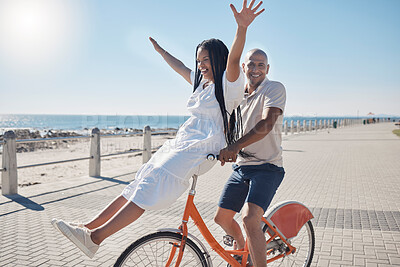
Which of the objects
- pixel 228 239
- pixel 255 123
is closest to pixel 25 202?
pixel 228 239

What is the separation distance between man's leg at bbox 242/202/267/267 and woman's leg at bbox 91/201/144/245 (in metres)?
0.86

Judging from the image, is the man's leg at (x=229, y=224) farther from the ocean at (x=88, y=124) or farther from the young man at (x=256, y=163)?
the ocean at (x=88, y=124)

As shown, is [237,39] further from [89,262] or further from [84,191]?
[84,191]

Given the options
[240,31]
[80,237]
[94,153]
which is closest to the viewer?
Result: [80,237]

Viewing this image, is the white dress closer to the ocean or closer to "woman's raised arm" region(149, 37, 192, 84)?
"woman's raised arm" region(149, 37, 192, 84)

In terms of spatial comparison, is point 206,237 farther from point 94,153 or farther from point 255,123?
point 94,153

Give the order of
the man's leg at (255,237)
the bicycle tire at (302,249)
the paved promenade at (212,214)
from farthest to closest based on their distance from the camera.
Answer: the paved promenade at (212,214), the bicycle tire at (302,249), the man's leg at (255,237)

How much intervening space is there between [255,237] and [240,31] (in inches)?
56.9

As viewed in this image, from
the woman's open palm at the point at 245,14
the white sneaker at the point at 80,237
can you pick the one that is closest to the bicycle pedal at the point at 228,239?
the white sneaker at the point at 80,237

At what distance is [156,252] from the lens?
245 cm

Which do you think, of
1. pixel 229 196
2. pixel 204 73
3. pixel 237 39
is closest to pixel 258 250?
pixel 229 196

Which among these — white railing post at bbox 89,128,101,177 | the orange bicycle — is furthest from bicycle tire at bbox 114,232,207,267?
white railing post at bbox 89,128,101,177

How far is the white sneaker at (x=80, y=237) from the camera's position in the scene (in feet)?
6.86

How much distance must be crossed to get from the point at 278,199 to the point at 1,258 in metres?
4.66
